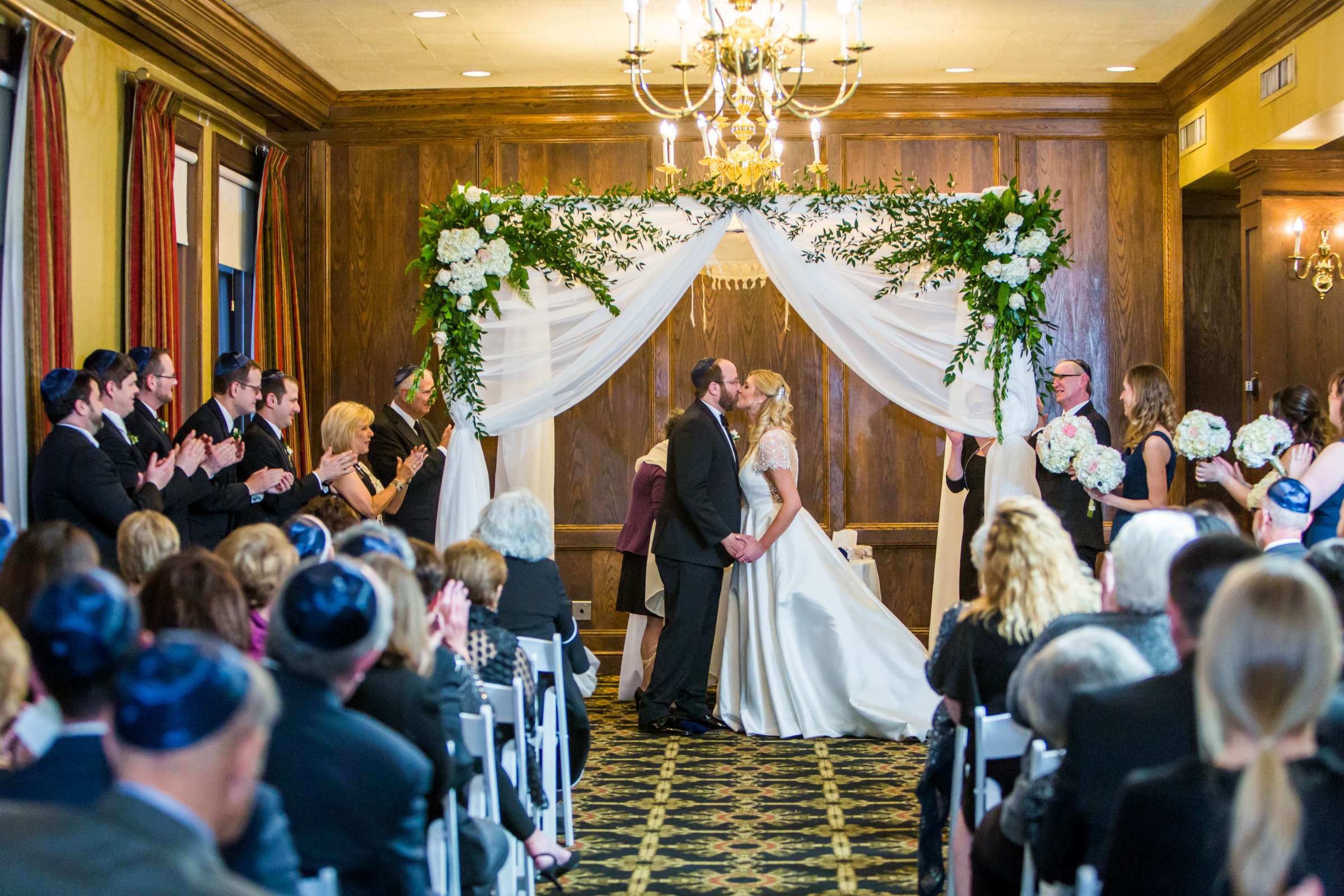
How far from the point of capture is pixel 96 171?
250 inches

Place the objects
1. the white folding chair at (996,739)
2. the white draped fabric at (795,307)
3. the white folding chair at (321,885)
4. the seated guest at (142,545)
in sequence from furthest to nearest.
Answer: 1. the white draped fabric at (795,307)
2. the seated guest at (142,545)
3. the white folding chair at (996,739)
4. the white folding chair at (321,885)

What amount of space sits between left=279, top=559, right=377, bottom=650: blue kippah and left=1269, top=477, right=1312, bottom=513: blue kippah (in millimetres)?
3026

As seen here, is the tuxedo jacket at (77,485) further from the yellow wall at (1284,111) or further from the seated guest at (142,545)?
the yellow wall at (1284,111)

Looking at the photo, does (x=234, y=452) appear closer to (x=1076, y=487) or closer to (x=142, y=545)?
(x=142, y=545)

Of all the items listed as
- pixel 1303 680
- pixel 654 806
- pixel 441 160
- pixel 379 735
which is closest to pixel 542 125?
pixel 441 160

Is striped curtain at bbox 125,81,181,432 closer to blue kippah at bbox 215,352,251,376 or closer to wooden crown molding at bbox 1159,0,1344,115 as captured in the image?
blue kippah at bbox 215,352,251,376

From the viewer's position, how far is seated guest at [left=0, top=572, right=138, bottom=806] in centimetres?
174

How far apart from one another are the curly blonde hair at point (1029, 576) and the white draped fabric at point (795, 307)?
2879 millimetres

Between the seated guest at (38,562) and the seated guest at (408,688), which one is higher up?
the seated guest at (38,562)

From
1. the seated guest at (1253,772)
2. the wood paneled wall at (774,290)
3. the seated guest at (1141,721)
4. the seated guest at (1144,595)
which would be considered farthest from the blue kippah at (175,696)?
the wood paneled wall at (774,290)

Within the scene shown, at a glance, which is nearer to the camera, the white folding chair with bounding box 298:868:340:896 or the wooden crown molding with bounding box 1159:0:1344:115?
the white folding chair with bounding box 298:868:340:896

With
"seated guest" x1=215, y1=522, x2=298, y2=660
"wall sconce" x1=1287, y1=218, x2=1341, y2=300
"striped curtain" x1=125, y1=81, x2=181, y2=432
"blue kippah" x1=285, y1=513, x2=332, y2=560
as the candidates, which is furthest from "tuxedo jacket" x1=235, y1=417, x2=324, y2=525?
"wall sconce" x1=1287, y1=218, x2=1341, y2=300

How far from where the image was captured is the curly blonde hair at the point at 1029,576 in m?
3.25

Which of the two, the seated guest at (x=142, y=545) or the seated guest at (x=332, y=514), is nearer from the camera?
the seated guest at (x=142, y=545)
